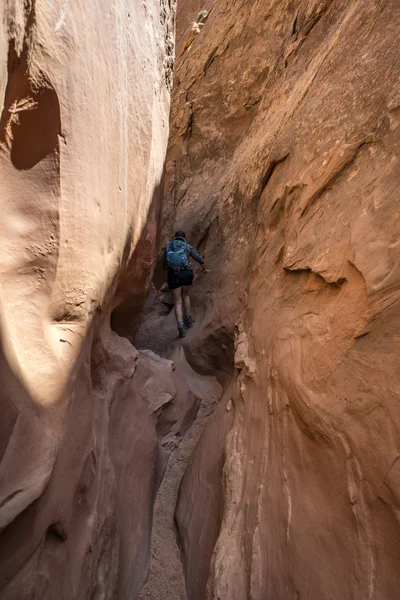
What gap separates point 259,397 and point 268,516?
0.76 meters

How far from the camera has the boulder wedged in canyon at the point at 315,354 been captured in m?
1.60

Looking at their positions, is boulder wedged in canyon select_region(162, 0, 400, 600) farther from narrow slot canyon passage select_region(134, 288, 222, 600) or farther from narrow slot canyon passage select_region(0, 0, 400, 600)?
narrow slot canyon passage select_region(134, 288, 222, 600)

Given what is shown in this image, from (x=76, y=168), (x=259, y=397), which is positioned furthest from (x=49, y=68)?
(x=259, y=397)

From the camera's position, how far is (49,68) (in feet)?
5.89

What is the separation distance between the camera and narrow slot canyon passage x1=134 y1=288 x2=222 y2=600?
239 cm

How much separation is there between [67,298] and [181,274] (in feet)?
10.1

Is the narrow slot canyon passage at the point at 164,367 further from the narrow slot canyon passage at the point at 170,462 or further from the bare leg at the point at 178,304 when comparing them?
the bare leg at the point at 178,304

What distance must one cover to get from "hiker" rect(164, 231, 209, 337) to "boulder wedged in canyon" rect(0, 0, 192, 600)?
2110 millimetres

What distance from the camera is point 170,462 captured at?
330 cm

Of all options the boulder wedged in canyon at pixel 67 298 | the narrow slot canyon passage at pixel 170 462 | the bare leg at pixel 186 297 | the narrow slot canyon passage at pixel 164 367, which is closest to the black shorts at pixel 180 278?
the bare leg at pixel 186 297

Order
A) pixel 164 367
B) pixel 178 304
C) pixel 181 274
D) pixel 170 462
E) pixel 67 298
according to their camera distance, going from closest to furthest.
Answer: pixel 67 298, pixel 170 462, pixel 164 367, pixel 181 274, pixel 178 304

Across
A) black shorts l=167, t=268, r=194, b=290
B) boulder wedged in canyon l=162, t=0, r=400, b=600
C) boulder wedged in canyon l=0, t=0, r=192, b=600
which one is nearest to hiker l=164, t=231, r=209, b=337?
black shorts l=167, t=268, r=194, b=290

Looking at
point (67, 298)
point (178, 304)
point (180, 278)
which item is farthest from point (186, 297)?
point (67, 298)

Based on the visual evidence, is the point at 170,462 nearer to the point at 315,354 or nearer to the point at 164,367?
the point at 164,367
